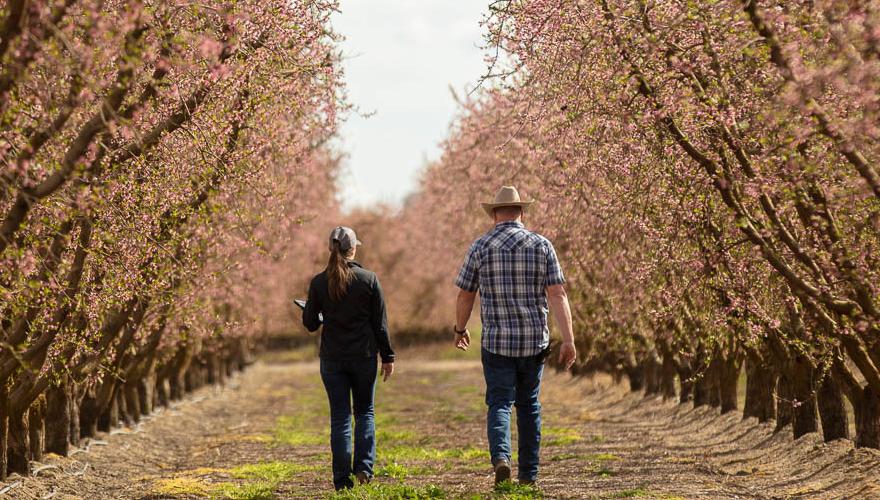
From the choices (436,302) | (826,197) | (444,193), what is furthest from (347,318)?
(436,302)

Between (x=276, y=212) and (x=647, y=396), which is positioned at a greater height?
(x=276, y=212)

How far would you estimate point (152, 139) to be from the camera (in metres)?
10.6

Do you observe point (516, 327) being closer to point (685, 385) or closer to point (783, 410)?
point (783, 410)

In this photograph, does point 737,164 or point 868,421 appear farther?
point 868,421

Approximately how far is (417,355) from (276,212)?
5583cm

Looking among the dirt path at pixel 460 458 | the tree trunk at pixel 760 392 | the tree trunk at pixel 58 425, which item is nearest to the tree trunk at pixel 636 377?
the dirt path at pixel 460 458

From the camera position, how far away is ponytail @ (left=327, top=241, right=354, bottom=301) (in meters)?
11.4

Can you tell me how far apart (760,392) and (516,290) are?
899 cm

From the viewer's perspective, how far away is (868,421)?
1351cm

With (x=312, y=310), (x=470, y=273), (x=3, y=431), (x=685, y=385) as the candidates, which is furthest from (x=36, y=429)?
(x=685, y=385)

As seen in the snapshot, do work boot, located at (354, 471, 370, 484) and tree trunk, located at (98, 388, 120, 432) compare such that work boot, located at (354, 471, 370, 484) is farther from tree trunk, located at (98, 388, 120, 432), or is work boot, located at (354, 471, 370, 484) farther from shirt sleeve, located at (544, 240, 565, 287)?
tree trunk, located at (98, 388, 120, 432)

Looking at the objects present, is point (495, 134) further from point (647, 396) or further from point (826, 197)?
point (826, 197)

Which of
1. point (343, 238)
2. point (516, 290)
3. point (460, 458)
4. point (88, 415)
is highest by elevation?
point (343, 238)

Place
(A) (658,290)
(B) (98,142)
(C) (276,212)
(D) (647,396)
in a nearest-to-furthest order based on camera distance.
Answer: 1. (B) (98,142)
2. (A) (658,290)
3. (C) (276,212)
4. (D) (647,396)
